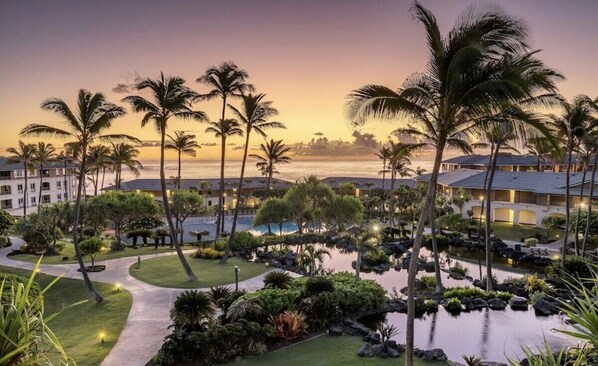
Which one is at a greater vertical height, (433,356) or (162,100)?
(162,100)

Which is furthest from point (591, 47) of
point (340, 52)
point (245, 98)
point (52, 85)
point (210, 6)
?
point (52, 85)

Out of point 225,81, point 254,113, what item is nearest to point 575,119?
point 254,113

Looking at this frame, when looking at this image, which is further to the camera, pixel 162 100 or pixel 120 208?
Answer: pixel 120 208

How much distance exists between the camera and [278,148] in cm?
4494

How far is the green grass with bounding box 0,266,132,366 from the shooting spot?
563 inches

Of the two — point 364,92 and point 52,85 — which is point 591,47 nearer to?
point 364,92

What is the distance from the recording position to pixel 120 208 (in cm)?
3400

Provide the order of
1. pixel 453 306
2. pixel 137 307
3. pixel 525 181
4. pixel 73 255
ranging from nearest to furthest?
1. pixel 137 307
2. pixel 453 306
3. pixel 73 255
4. pixel 525 181

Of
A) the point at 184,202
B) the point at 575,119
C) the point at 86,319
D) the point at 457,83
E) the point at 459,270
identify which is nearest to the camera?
the point at 457,83

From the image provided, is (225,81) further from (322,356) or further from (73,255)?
(73,255)

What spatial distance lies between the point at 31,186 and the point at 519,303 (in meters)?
73.2

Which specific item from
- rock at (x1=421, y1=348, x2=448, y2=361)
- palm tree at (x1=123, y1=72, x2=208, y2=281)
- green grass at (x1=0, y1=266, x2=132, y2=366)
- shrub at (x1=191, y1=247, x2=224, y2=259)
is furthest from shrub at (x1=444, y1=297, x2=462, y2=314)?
palm tree at (x1=123, y1=72, x2=208, y2=281)

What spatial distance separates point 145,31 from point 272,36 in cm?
870

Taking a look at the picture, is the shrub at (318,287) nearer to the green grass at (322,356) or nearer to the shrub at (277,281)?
the shrub at (277,281)
